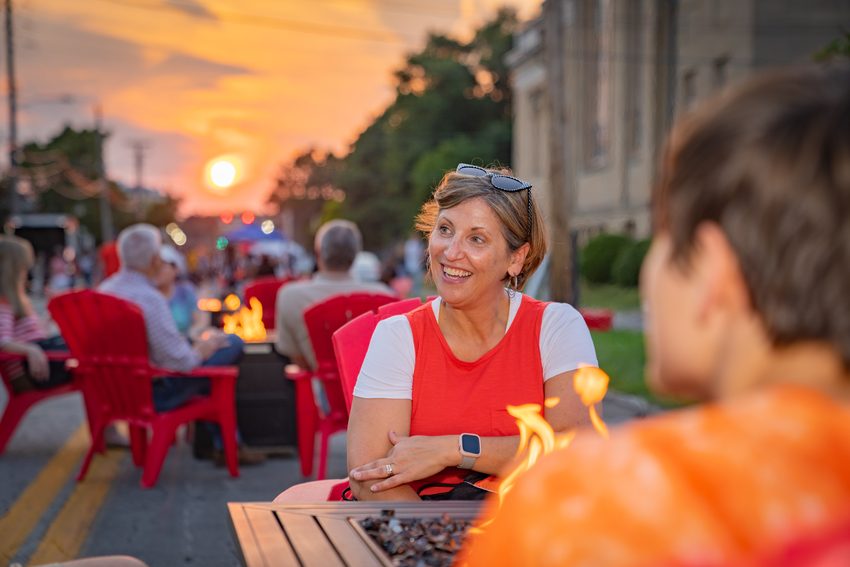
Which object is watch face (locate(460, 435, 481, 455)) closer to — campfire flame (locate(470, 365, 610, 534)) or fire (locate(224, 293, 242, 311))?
campfire flame (locate(470, 365, 610, 534))

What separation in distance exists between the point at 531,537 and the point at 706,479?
194mm

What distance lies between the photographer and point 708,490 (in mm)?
1022

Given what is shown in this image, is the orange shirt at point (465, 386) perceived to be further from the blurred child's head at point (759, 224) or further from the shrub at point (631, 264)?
the shrub at point (631, 264)

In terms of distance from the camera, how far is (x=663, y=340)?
1.20 m

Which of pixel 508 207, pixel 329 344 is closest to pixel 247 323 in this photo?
pixel 329 344

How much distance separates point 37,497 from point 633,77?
30347 millimetres

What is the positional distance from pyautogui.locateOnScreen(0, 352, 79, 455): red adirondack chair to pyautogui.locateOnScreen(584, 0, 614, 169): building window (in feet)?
102

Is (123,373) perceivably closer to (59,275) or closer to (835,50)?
(835,50)

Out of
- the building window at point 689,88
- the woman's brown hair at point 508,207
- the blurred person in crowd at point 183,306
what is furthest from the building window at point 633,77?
the woman's brown hair at point 508,207

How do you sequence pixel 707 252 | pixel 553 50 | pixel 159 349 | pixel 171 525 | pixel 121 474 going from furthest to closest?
pixel 553 50 → pixel 121 474 → pixel 159 349 → pixel 171 525 → pixel 707 252

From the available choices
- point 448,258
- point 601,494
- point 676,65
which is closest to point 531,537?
point 601,494

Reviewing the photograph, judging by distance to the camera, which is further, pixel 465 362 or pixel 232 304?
pixel 232 304

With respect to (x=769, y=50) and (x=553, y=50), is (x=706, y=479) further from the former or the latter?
(x=769, y=50)

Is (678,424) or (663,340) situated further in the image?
(663,340)
